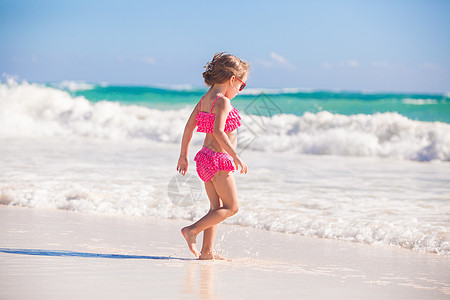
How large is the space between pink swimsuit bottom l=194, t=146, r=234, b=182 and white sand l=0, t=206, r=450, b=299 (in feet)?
1.95

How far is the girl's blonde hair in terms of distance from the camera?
12.6 feet

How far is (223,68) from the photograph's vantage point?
3.82 metres

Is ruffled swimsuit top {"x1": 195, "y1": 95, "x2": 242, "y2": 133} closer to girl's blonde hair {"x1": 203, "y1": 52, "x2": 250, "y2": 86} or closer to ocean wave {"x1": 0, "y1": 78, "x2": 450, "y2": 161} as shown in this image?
girl's blonde hair {"x1": 203, "y1": 52, "x2": 250, "y2": 86}

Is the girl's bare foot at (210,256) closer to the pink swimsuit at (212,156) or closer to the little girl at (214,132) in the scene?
the little girl at (214,132)

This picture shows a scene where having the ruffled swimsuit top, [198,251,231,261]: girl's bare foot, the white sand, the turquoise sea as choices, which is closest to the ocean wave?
the turquoise sea

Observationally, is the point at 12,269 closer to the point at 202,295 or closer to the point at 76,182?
the point at 202,295

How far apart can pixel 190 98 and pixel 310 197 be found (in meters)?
19.0

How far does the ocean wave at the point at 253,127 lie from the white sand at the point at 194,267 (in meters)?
8.48

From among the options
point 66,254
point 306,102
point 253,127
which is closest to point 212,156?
point 66,254

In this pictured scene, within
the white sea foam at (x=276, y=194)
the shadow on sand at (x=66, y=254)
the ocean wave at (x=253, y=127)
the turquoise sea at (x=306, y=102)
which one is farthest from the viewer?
the turquoise sea at (x=306, y=102)

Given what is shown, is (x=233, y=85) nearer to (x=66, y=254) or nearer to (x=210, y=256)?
(x=210, y=256)

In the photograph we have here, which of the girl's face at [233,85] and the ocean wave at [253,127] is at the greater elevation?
the ocean wave at [253,127]

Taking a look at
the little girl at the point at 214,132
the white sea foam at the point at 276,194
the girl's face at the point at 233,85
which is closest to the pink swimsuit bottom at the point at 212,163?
the little girl at the point at 214,132

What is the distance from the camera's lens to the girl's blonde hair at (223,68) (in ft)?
12.6
